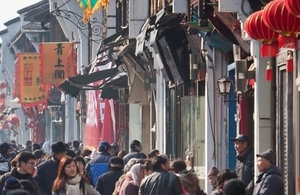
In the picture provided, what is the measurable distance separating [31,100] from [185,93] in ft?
85.2

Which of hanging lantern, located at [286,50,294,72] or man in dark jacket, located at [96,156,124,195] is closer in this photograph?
hanging lantern, located at [286,50,294,72]

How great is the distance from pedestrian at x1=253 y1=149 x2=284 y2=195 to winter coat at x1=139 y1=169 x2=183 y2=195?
1305mm

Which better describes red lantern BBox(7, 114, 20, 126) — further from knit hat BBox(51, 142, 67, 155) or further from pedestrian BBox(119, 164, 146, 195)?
pedestrian BBox(119, 164, 146, 195)

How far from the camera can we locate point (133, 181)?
55.7ft

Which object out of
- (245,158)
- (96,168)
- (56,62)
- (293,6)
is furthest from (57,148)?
(56,62)

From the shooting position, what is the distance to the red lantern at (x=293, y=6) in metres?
12.8

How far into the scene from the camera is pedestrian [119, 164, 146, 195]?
16.9 metres

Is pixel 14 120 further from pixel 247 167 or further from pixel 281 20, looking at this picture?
pixel 281 20

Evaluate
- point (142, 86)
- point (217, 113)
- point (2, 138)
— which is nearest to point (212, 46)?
point (217, 113)

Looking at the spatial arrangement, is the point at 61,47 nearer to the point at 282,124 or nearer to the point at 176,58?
the point at 176,58

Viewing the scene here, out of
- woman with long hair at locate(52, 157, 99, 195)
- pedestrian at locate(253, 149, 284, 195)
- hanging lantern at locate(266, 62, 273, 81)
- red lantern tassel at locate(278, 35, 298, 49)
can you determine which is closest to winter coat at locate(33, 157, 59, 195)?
woman with long hair at locate(52, 157, 99, 195)

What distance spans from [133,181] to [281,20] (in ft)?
13.0

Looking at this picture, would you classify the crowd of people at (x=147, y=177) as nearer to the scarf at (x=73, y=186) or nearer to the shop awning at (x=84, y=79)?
the scarf at (x=73, y=186)

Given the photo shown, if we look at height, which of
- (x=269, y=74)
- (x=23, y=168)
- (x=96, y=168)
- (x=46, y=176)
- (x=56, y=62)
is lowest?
(x=96, y=168)
